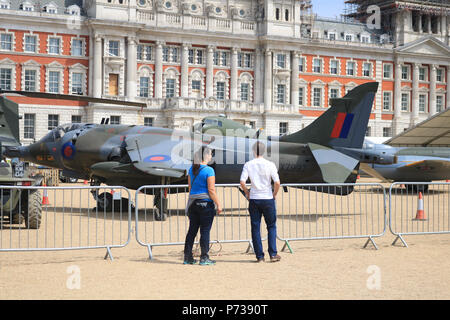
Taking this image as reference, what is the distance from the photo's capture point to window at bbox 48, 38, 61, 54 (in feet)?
170

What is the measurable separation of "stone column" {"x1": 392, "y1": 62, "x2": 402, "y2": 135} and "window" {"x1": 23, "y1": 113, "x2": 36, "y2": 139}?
125 ft

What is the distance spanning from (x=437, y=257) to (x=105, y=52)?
4570 cm

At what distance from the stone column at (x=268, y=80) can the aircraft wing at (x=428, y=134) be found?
863 inches

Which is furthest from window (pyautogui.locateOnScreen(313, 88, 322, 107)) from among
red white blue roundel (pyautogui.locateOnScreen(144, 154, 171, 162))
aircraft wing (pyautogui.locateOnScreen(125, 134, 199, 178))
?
red white blue roundel (pyautogui.locateOnScreen(144, 154, 171, 162))

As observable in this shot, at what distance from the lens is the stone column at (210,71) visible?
57.2 meters

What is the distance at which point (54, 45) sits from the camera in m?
52.1

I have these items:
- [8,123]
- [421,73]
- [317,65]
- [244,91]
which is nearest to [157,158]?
[8,123]

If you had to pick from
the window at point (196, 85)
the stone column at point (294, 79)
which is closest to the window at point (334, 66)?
the stone column at point (294, 79)

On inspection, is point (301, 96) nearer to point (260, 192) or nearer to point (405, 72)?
point (405, 72)

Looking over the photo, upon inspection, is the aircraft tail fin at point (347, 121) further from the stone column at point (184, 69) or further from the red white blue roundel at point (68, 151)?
the stone column at point (184, 69)

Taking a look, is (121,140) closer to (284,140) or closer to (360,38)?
(284,140)

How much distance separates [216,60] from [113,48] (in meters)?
10.3

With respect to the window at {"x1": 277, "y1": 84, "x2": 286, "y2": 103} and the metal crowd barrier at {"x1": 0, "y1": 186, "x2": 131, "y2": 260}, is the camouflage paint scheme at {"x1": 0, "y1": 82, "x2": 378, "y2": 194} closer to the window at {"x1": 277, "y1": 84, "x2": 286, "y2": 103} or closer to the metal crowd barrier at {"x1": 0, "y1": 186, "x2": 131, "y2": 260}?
the metal crowd barrier at {"x1": 0, "y1": 186, "x2": 131, "y2": 260}
